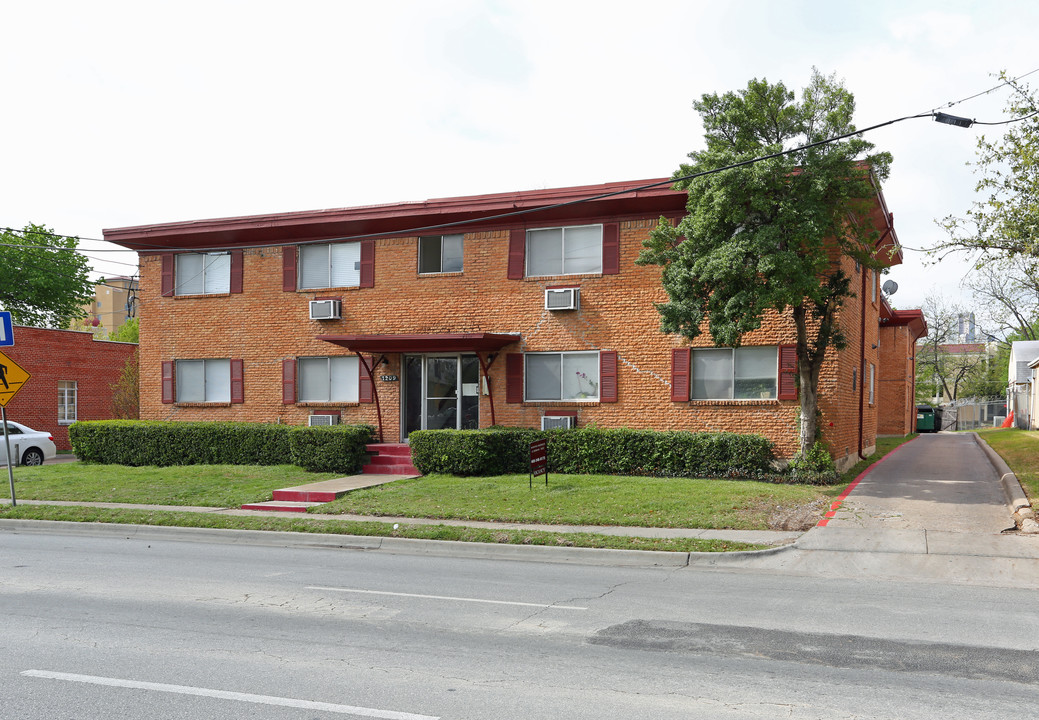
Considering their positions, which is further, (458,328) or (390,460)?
(458,328)

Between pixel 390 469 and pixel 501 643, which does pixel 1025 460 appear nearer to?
pixel 390 469

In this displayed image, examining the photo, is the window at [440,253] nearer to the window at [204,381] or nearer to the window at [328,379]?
the window at [328,379]

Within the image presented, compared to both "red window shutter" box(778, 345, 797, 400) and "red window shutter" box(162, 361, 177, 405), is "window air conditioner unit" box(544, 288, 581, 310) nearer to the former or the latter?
"red window shutter" box(778, 345, 797, 400)

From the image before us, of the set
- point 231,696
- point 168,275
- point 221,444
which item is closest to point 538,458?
point 221,444

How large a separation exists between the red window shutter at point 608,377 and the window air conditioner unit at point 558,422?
2.77 ft

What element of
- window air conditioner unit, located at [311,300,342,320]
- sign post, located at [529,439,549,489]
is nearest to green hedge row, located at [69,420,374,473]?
window air conditioner unit, located at [311,300,342,320]

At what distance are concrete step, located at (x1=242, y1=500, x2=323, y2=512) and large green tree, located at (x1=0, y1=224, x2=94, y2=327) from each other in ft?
114

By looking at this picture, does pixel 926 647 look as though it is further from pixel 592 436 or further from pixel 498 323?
pixel 498 323

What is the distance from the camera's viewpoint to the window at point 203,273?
74.3 feet

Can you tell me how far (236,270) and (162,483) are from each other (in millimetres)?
6801

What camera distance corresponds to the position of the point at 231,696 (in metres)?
5.29

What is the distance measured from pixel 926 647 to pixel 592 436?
11.4 meters

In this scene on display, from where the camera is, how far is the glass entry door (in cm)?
2038

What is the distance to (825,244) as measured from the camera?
17.2m
